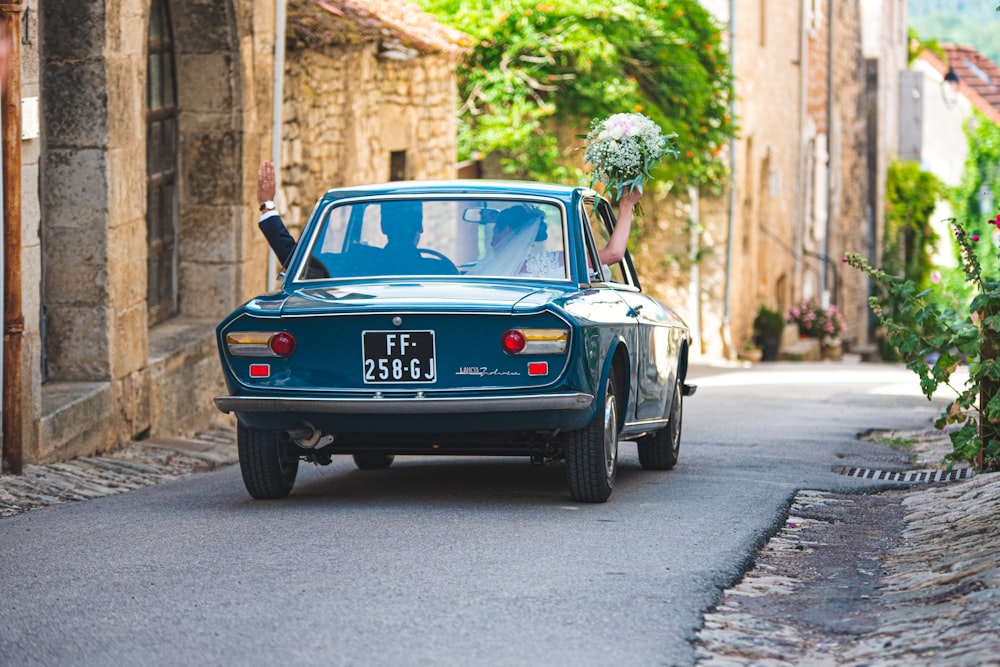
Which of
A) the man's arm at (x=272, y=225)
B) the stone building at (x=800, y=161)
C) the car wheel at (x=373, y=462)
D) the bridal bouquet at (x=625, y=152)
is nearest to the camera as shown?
the man's arm at (x=272, y=225)

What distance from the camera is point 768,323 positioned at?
2816cm

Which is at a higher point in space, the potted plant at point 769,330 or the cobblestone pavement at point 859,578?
the cobblestone pavement at point 859,578

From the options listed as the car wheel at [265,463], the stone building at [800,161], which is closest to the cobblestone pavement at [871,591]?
the car wheel at [265,463]

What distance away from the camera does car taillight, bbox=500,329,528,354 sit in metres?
7.17

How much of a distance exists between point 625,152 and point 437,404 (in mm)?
2640

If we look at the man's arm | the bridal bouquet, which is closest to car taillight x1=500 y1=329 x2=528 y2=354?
the man's arm

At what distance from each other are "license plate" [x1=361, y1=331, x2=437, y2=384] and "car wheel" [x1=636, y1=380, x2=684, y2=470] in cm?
235

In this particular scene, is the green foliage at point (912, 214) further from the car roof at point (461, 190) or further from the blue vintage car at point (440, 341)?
the blue vintage car at point (440, 341)

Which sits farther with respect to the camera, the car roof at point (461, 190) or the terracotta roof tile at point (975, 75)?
the terracotta roof tile at point (975, 75)

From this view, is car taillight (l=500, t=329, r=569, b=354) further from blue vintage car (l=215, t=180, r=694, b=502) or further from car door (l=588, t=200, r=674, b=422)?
car door (l=588, t=200, r=674, b=422)

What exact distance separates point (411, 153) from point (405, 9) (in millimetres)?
1571

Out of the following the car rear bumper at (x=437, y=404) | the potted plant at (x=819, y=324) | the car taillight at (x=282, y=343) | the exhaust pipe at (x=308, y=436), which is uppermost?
the car taillight at (x=282, y=343)

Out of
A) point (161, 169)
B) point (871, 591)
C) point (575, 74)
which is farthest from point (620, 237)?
point (575, 74)

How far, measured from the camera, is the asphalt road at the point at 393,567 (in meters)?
4.89
